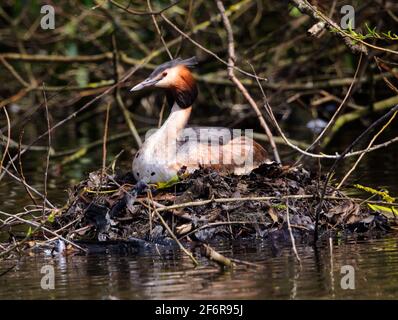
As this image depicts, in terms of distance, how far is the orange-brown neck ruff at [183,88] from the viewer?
870 cm

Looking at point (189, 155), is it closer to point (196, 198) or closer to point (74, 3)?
point (196, 198)

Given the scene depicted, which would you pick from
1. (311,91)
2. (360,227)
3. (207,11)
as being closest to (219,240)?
(360,227)

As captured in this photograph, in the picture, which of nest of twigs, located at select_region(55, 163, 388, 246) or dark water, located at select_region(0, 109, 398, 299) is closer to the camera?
dark water, located at select_region(0, 109, 398, 299)

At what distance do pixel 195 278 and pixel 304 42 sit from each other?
342 inches

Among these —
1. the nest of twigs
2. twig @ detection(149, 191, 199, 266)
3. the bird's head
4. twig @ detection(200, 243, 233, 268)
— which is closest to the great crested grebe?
the bird's head

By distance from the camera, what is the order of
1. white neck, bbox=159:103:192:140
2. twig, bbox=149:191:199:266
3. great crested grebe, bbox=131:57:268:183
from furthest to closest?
white neck, bbox=159:103:192:140 → great crested grebe, bbox=131:57:268:183 → twig, bbox=149:191:199:266

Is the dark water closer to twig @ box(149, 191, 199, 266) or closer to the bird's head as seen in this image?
twig @ box(149, 191, 199, 266)

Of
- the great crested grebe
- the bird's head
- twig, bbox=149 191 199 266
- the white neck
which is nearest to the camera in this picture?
twig, bbox=149 191 199 266

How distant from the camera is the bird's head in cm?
867

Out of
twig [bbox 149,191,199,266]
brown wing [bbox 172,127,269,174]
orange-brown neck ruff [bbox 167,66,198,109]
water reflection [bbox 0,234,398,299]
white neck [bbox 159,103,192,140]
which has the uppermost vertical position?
orange-brown neck ruff [bbox 167,66,198,109]

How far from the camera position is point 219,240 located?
288 inches

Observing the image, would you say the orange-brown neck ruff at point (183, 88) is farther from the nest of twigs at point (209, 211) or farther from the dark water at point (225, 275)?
the dark water at point (225, 275)

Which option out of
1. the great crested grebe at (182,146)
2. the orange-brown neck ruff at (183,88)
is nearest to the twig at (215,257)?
the great crested grebe at (182,146)

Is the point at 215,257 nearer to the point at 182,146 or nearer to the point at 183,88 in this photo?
the point at 182,146
